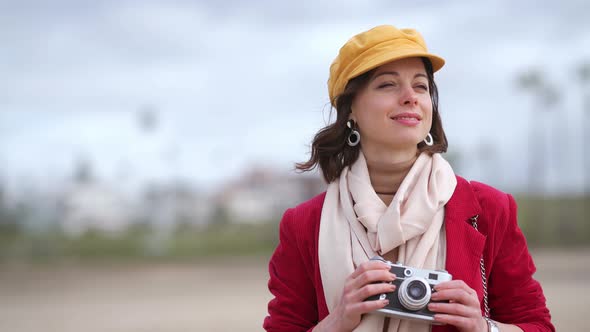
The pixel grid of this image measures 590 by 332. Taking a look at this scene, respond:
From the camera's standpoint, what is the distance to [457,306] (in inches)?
74.4

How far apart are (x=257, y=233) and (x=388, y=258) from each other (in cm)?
2039

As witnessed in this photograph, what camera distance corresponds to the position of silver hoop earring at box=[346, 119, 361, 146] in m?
2.31

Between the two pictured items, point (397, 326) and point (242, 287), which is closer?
point (397, 326)

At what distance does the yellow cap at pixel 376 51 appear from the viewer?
2098 millimetres

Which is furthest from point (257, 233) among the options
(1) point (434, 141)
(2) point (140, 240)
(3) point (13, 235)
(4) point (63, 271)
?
(1) point (434, 141)

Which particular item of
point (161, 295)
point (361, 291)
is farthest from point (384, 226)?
point (161, 295)

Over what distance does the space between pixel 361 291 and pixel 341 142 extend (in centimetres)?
62

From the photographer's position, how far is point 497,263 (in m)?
2.15

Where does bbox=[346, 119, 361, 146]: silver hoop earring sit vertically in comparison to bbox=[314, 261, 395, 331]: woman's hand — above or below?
above

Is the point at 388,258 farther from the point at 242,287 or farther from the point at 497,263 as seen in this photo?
the point at 242,287

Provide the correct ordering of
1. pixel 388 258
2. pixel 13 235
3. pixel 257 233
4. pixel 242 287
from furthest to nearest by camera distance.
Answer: pixel 257 233 < pixel 13 235 < pixel 242 287 < pixel 388 258

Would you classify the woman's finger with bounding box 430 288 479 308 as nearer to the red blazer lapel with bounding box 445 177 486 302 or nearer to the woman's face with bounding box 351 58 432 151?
the red blazer lapel with bounding box 445 177 486 302

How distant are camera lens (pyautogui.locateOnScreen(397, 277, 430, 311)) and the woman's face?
453mm

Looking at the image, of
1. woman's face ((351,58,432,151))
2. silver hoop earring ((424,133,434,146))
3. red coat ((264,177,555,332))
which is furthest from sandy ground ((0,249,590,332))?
woman's face ((351,58,432,151))
